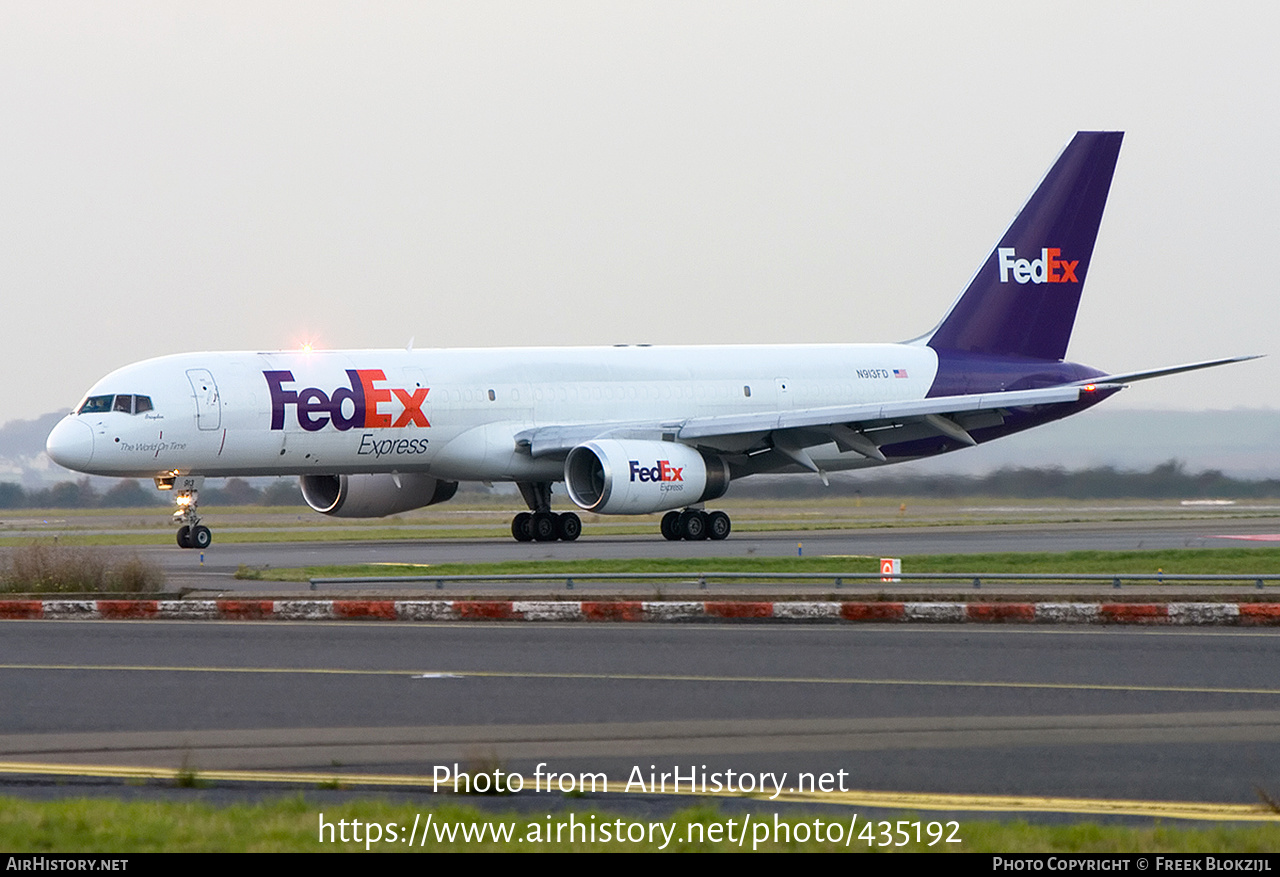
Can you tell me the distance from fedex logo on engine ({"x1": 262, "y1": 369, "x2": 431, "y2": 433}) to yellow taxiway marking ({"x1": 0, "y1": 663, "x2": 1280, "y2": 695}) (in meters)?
16.1

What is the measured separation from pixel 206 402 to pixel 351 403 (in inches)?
100

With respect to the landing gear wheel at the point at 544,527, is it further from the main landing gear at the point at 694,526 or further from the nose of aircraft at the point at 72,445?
the nose of aircraft at the point at 72,445

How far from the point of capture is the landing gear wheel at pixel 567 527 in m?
33.1

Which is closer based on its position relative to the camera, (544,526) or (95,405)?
(95,405)

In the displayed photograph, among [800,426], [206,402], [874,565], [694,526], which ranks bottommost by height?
[874,565]

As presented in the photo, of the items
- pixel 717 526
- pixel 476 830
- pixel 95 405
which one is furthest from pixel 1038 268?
pixel 476 830

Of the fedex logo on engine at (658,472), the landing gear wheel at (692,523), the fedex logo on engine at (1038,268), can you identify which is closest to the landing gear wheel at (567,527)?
the landing gear wheel at (692,523)

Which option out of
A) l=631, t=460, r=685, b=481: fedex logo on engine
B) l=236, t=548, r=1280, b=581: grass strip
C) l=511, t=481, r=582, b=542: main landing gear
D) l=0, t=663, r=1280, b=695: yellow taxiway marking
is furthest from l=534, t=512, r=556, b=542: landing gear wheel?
l=0, t=663, r=1280, b=695: yellow taxiway marking

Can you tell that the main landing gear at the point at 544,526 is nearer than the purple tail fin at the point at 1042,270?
Yes

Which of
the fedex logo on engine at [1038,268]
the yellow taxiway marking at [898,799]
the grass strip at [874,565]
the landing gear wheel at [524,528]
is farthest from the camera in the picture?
the fedex logo on engine at [1038,268]

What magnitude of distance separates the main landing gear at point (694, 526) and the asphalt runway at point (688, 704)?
1553 centimetres

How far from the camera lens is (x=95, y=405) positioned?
29422 mm

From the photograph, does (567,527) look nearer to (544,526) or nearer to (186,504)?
(544,526)

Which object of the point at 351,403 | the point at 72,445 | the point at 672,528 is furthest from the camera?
the point at 672,528
